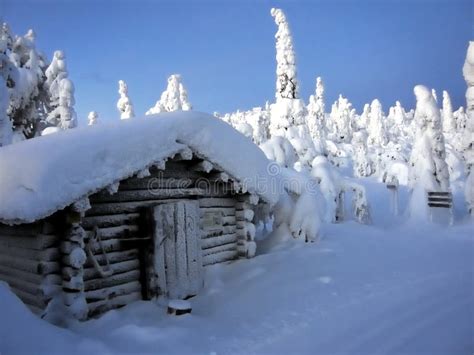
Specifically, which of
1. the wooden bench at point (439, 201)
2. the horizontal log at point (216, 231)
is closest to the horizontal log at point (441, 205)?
the wooden bench at point (439, 201)

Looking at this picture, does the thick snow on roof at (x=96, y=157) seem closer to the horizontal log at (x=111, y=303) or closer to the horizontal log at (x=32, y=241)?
the horizontal log at (x=32, y=241)

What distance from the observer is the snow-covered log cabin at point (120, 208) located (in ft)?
20.0

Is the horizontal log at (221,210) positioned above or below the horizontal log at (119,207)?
below

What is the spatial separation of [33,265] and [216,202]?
4299 millimetres

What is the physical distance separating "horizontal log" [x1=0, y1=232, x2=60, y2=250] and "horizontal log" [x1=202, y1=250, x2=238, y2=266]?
11.7ft

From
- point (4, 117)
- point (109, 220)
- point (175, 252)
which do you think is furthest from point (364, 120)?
point (109, 220)

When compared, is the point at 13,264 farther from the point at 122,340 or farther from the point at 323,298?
the point at 323,298

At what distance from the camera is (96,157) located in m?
6.38

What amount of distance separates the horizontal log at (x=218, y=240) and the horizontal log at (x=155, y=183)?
1.44m

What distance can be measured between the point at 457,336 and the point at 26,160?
7563 millimetres

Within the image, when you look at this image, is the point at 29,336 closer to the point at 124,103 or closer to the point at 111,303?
the point at 111,303

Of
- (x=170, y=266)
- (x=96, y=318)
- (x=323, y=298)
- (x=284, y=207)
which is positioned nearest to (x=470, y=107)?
(x=284, y=207)

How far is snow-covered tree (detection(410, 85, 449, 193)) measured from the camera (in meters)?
18.8

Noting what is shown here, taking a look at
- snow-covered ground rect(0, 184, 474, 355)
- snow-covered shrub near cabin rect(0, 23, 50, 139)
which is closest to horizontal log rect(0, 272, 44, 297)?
snow-covered ground rect(0, 184, 474, 355)
